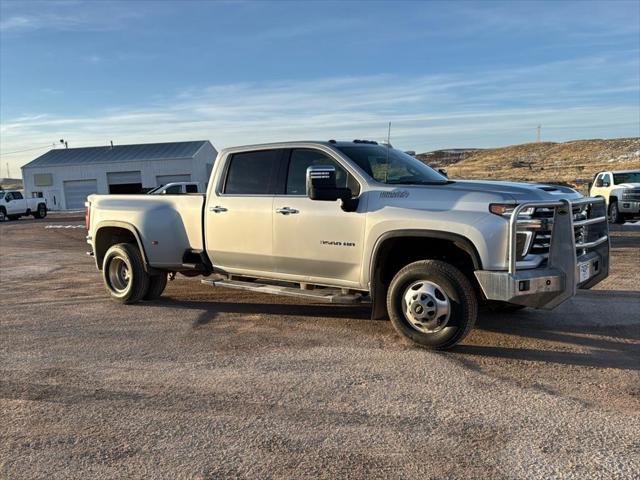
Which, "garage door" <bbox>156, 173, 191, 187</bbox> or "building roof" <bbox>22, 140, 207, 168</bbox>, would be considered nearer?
"garage door" <bbox>156, 173, 191, 187</bbox>

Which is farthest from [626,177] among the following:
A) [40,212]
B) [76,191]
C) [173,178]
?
[76,191]

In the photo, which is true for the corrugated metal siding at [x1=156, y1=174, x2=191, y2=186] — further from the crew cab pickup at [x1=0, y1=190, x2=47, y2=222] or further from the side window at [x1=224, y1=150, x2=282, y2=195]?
the side window at [x1=224, y1=150, x2=282, y2=195]

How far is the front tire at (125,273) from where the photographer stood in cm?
780

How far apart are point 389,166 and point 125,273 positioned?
4076 mm

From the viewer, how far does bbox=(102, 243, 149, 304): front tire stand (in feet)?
25.6

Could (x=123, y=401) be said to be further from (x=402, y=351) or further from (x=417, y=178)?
(x=417, y=178)

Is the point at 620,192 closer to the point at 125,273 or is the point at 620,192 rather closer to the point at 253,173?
the point at 253,173

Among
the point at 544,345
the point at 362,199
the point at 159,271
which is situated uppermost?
the point at 362,199

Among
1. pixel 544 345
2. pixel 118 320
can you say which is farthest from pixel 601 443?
pixel 118 320

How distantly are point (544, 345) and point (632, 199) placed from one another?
15.2m

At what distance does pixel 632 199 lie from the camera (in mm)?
18641

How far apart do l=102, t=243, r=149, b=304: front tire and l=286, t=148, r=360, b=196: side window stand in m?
2.59

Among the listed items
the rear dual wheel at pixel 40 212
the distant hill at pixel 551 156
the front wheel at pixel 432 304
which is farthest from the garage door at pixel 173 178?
the distant hill at pixel 551 156

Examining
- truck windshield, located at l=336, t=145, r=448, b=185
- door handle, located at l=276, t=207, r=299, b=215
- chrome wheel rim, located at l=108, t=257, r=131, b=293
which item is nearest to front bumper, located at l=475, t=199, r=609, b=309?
truck windshield, located at l=336, t=145, r=448, b=185
